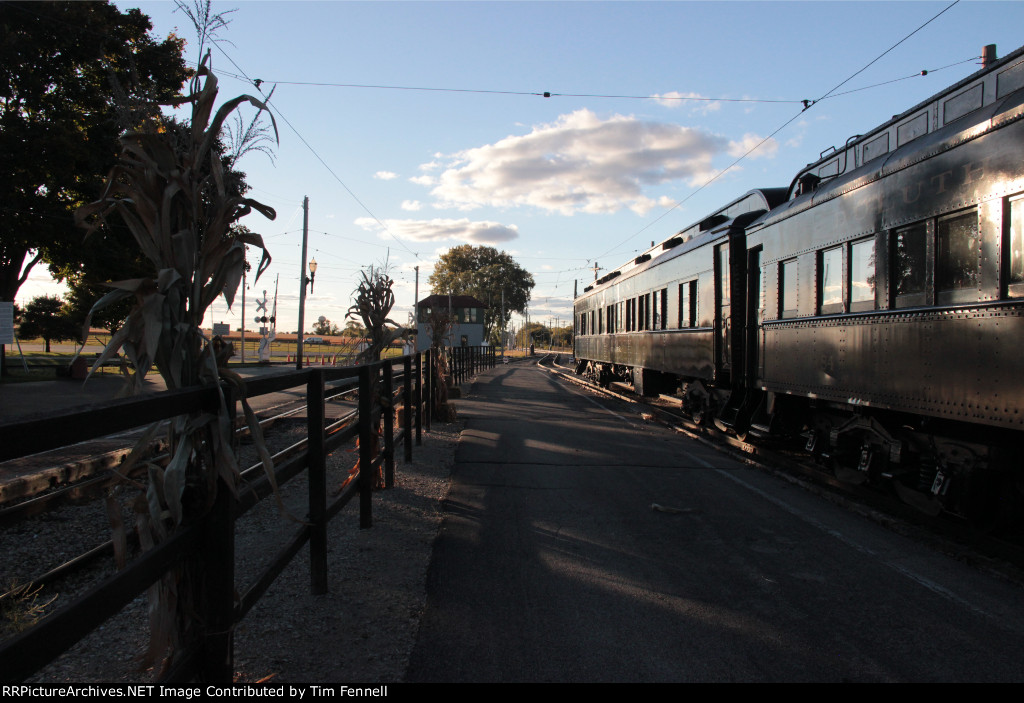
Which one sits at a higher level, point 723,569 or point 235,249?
point 235,249

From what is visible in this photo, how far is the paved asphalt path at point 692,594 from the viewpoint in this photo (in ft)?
10.9

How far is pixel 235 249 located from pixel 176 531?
112 cm

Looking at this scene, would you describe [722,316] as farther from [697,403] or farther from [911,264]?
[911,264]

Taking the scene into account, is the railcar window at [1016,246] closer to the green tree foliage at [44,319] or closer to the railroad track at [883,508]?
the railroad track at [883,508]

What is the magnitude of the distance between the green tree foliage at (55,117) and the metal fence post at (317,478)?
56.4 ft

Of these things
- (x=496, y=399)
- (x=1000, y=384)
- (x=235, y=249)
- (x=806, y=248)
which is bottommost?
(x=496, y=399)

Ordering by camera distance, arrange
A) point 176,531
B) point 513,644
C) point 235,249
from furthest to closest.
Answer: point 513,644 < point 235,249 < point 176,531

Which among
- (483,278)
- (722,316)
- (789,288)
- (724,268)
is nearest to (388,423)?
(789,288)

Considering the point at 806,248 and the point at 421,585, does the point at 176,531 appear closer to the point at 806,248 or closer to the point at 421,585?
the point at 421,585

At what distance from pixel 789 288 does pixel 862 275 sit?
182 centimetres

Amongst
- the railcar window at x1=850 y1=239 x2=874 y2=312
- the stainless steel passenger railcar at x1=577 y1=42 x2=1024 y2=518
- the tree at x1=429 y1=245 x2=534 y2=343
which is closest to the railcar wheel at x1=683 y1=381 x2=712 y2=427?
the stainless steel passenger railcar at x1=577 y1=42 x2=1024 y2=518

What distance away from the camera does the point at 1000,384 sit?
15.7ft

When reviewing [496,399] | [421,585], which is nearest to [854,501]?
[421,585]

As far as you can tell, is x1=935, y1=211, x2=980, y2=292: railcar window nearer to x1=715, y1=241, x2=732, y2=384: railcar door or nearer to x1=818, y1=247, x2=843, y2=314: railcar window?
x1=818, y1=247, x2=843, y2=314: railcar window
